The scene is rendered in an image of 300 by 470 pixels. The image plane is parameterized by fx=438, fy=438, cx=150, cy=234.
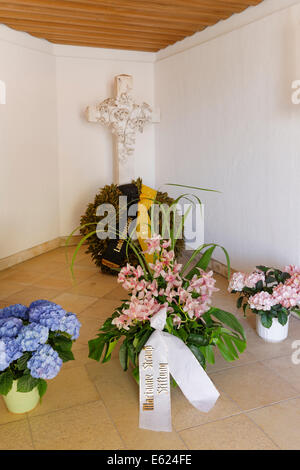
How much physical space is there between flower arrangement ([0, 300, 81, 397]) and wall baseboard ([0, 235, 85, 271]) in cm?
230

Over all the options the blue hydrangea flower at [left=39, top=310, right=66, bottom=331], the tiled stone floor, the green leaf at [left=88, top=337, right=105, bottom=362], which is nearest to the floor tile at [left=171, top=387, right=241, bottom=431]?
the tiled stone floor

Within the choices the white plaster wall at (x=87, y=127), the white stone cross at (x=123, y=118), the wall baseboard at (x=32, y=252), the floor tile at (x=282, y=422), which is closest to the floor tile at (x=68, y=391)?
the floor tile at (x=282, y=422)

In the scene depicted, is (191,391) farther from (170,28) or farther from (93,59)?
(93,59)

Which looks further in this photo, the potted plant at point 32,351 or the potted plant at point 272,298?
the potted plant at point 272,298

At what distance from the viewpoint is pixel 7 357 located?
1607 millimetres

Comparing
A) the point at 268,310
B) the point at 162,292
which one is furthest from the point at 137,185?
the point at 162,292

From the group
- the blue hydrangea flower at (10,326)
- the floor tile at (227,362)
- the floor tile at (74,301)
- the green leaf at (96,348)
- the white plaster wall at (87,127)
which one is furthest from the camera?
the white plaster wall at (87,127)

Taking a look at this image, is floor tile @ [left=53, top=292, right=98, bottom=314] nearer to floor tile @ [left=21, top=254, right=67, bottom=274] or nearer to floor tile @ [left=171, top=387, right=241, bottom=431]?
floor tile @ [left=21, top=254, right=67, bottom=274]

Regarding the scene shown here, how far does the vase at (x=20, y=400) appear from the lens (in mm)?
1750

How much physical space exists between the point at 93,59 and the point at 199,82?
130cm

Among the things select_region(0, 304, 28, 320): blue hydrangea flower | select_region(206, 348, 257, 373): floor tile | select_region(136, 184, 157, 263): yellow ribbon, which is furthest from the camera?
select_region(136, 184, 157, 263): yellow ribbon

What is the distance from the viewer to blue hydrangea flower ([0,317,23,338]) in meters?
1.68

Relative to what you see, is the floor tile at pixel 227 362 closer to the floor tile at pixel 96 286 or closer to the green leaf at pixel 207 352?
the green leaf at pixel 207 352

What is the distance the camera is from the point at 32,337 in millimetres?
1647
